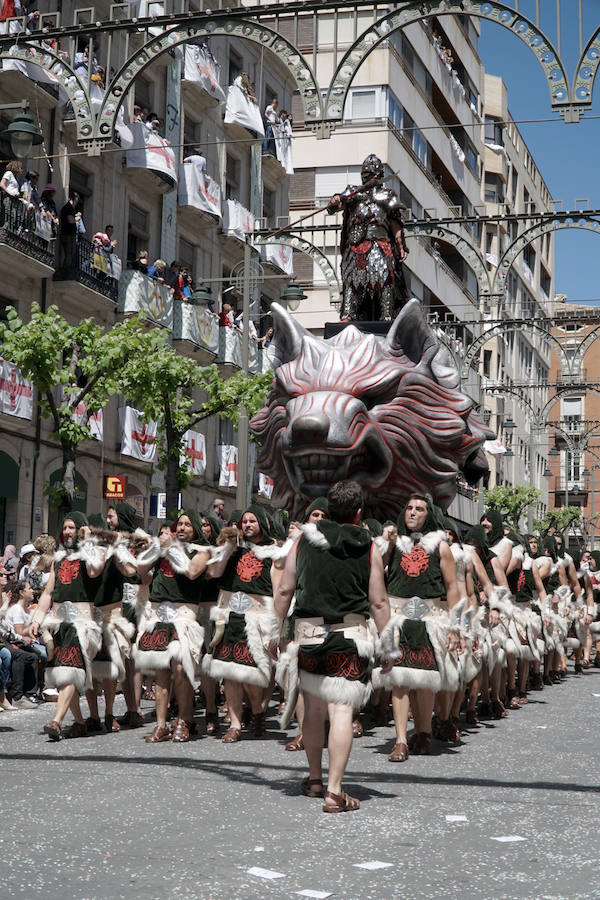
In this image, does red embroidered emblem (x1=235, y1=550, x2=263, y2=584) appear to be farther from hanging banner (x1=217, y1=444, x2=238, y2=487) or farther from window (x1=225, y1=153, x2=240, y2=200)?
window (x1=225, y1=153, x2=240, y2=200)

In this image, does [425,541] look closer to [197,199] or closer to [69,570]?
[69,570]

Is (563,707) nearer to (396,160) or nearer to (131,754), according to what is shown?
(131,754)

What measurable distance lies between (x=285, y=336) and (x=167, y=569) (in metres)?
2.40

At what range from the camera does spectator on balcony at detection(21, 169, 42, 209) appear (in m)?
23.3

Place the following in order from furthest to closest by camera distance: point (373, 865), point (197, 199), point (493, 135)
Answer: point (493, 135) → point (197, 199) → point (373, 865)

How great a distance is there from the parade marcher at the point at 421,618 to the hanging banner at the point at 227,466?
24858 millimetres

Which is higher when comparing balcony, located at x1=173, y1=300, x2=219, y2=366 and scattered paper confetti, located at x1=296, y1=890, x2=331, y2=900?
balcony, located at x1=173, y1=300, x2=219, y2=366

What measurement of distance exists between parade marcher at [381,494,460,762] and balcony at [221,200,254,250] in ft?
85.8

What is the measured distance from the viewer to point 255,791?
739cm

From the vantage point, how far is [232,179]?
36875 mm

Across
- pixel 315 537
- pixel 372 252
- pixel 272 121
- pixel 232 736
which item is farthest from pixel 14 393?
pixel 315 537

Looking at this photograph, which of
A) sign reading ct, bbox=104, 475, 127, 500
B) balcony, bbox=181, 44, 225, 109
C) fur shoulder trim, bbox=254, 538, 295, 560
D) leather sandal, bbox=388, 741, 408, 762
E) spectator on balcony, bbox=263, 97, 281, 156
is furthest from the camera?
spectator on balcony, bbox=263, 97, 281, 156

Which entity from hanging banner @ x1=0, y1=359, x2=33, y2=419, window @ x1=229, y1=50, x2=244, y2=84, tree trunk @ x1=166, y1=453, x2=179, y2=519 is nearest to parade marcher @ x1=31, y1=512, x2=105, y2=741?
tree trunk @ x1=166, y1=453, x2=179, y2=519

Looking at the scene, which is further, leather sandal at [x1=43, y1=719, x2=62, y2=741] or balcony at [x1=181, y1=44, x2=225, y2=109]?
balcony at [x1=181, y1=44, x2=225, y2=109]
